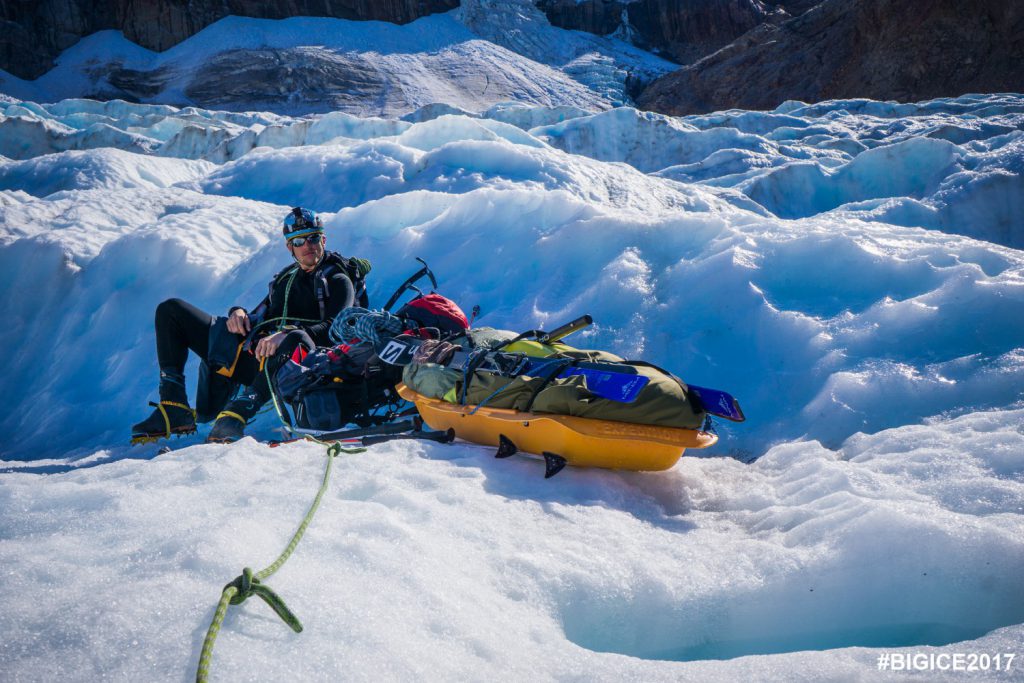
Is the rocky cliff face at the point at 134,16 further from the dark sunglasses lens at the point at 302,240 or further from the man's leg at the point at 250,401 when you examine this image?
the man's leg at the point at 250,401

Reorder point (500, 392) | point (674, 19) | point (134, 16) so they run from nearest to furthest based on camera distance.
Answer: point (500, 392) → point (134, 16) → point (674, 19)

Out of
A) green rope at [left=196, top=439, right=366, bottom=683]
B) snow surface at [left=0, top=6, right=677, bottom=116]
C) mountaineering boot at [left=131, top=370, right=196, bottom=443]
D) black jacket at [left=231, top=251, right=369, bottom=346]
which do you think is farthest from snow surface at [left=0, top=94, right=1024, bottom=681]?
snow surface at [left=0, top=6, right=677, bottom=116]

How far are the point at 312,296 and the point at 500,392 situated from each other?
1362mm

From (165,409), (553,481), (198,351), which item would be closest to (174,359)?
(198,351)

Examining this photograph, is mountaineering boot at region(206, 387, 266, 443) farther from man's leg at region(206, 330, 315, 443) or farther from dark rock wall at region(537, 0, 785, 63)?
dark rock wall at region(537, 0, 785, 63)

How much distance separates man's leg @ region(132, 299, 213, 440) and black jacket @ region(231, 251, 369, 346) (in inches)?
10.1

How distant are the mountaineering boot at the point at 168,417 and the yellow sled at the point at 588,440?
1452 millimetres

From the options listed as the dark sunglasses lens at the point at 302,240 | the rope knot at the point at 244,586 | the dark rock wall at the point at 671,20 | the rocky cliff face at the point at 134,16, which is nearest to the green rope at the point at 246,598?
the rope knot at the point at 244,586

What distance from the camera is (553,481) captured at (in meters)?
2.38

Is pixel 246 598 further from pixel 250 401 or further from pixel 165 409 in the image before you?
pixel 165 409

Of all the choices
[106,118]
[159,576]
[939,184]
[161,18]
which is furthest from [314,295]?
[161,18]

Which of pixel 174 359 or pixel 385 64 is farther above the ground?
pixel 385 64

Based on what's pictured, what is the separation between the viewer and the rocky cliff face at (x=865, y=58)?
786 inches

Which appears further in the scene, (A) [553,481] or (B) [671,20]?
(B) [671,20]
